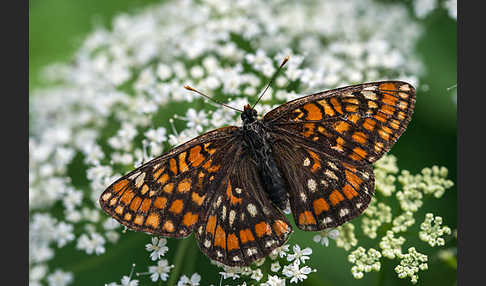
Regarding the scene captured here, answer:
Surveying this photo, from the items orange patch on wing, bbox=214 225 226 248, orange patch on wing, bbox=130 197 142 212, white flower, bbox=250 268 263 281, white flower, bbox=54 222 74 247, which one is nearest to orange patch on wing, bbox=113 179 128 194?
orange patch on wing, bbox=130 197 142 212

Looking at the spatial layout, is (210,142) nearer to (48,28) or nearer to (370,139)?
(370,139)

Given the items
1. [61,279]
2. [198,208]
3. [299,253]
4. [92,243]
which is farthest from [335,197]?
[61,279]

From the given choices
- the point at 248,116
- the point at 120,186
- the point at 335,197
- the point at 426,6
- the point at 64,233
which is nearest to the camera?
the point at 120,186

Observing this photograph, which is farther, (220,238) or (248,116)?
(248,116)

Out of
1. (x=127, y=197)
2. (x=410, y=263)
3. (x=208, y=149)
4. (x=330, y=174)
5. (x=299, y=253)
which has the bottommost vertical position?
(x=410, y=263)

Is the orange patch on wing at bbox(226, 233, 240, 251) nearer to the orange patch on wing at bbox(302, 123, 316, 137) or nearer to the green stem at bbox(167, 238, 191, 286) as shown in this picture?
the green stem at bbox(167, 238, 191, 286)

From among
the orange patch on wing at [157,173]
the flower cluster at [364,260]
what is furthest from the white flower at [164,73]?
the flower cluster at [364,260]

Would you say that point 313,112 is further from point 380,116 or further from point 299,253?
point 299,253

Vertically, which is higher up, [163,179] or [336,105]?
[336,105]
